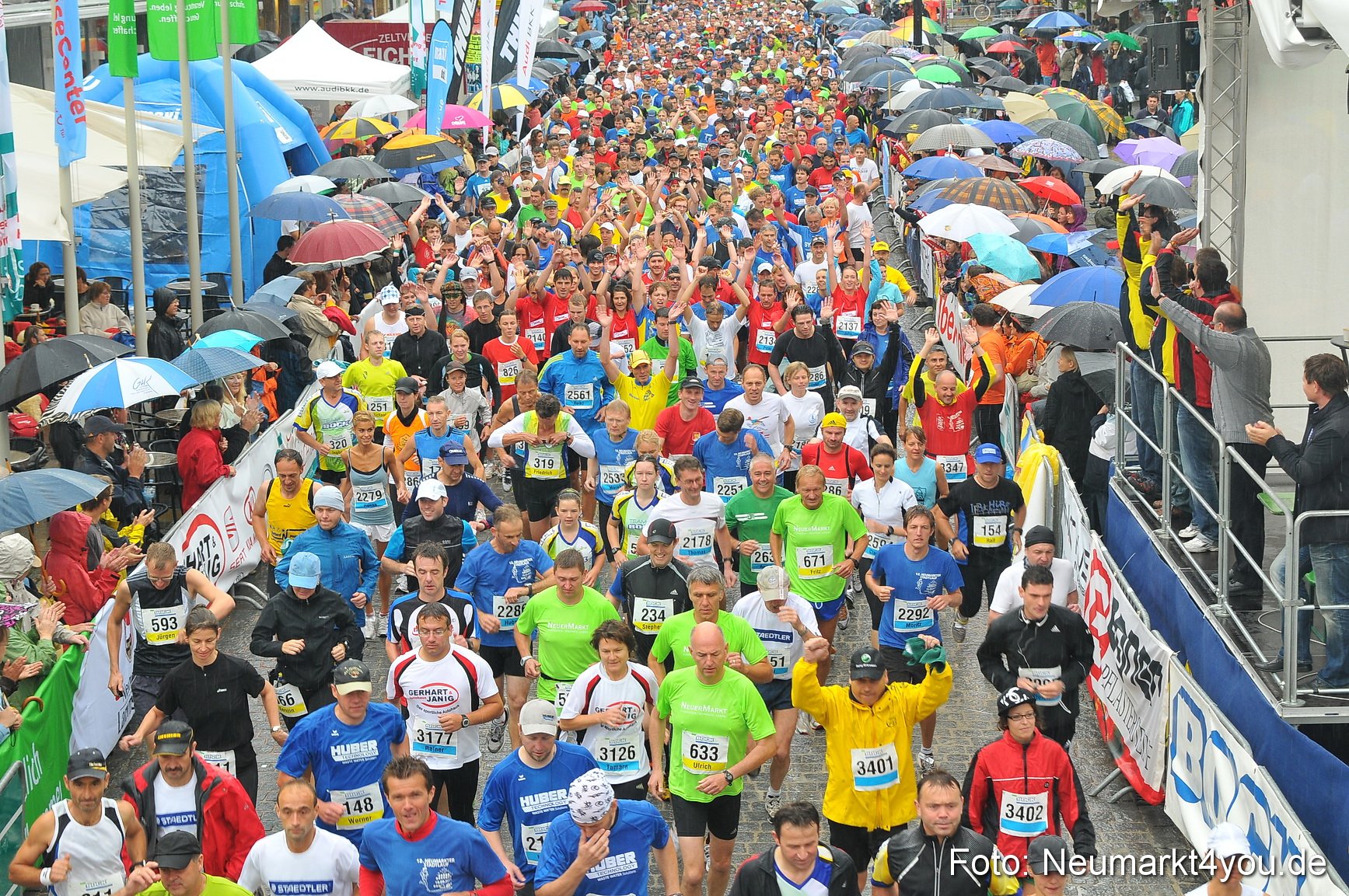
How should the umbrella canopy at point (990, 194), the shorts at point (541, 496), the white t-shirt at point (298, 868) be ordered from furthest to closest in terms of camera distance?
the umbrella canopy at point (990, 194) < the shorts at point (541, 496) < the white t-shirt at point (298, 868)

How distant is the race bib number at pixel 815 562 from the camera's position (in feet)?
36.3

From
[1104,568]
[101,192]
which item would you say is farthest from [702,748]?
[101,192]

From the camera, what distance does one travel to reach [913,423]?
46.3 feet

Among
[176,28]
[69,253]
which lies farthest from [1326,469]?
[176,28]

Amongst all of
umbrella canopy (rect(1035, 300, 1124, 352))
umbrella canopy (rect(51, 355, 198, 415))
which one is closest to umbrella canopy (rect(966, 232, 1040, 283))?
umbrella canopy (rect(1035, 300, 1124, 352))

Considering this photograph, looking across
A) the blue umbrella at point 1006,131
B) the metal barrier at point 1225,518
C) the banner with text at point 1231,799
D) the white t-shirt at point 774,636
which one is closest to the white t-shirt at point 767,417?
the metal barrier at point 1225,518

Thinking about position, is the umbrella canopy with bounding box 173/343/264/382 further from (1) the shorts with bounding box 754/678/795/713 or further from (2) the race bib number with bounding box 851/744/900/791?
(2) the race bib number with bounding box 851/744/900/791

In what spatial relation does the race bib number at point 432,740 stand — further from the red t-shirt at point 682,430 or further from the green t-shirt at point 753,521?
the red t-shirt at point 682,430

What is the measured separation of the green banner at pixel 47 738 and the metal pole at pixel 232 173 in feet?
33.7

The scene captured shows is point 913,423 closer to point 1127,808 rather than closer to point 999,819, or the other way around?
point 1127,808

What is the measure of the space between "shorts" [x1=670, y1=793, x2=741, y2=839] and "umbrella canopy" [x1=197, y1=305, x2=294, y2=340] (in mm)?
7983

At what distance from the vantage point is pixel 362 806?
8492 mm

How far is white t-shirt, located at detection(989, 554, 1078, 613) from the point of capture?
10148 mm

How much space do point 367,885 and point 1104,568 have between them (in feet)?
18.0
